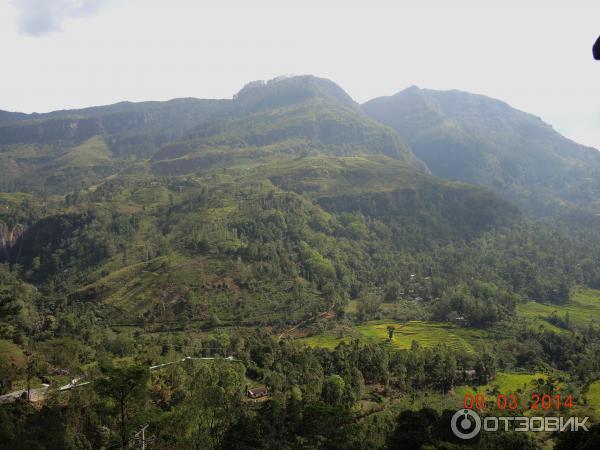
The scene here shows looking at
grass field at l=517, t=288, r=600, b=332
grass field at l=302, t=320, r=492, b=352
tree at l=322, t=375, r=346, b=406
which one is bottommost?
grass field at l=517, t=288, r=600, b=332

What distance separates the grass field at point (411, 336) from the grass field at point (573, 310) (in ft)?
88.8

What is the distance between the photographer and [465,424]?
146 ft

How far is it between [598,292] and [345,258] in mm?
92827

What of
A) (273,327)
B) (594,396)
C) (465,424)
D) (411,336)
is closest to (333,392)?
(465,424)

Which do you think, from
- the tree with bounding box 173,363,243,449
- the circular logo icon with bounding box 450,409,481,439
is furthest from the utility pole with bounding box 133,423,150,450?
the circular logo icon with bounding box 450,409,481,439

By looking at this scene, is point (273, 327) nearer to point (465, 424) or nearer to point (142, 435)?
point (142, 435)

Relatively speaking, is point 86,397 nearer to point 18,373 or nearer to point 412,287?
point 18,373

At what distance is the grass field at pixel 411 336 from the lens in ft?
327

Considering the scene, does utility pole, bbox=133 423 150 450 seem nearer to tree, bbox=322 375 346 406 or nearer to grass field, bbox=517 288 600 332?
tree, bbox=322 375 346 406

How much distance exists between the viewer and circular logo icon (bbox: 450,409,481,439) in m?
42.0

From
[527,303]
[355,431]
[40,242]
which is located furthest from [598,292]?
[40,242]

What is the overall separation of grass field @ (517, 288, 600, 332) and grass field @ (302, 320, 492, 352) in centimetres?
2708

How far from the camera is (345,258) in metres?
158

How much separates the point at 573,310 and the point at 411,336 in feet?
221
